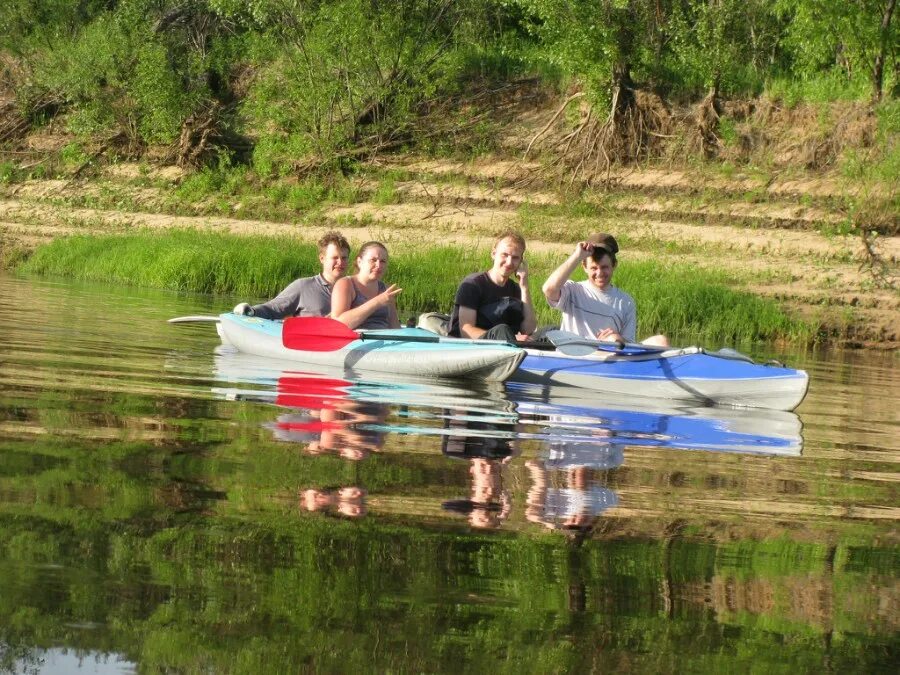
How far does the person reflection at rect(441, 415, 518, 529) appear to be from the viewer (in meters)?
4.18

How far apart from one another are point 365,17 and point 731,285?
10.6 metres

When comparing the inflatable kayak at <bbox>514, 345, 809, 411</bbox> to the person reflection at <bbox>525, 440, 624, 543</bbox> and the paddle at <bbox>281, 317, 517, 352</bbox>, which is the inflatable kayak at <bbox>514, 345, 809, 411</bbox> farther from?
the person reflection at <bbox>525, 440, 624, 543</bbox>

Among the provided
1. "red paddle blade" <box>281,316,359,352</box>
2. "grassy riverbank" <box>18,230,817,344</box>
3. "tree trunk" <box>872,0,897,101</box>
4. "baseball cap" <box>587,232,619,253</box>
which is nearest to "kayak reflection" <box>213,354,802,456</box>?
"red paddle blade" <box>281,316,359,352</box>

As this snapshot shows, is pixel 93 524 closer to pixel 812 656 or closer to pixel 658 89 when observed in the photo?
pixel 812 656

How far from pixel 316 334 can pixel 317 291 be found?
1.73 feet

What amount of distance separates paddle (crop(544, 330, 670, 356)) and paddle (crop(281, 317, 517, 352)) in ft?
2.65

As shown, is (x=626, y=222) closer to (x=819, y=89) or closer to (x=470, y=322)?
(x=819, y=89)

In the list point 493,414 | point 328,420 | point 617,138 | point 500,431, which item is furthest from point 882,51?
point 328,420

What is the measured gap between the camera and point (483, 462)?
532 centimetres

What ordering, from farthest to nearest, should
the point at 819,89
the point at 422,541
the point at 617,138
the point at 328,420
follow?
the point at 617,138 < the point at 819,89 < the point at 328,420 < the point at 422,541

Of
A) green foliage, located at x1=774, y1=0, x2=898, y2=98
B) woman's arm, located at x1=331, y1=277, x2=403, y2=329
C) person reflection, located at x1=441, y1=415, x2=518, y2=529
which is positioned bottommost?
person reflection, located at x1=441, y1=415, x2=518, y2=529

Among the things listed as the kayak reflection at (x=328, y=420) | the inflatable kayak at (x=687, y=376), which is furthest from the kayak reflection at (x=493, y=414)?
the inflatable kayak at (x=687, y=376)

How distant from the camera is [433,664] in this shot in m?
2.67

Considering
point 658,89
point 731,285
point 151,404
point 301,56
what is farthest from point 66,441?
point 301,56
